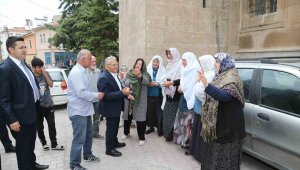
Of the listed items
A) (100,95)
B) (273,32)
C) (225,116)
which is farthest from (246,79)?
(273,32)

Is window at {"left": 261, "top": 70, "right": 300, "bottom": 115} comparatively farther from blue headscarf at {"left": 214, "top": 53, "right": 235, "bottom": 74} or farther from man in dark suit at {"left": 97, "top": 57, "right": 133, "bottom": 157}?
man in dark suit at {"left": 97, "top": 57, "right": 133, "bottom": 157}

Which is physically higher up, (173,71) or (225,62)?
(225,62)

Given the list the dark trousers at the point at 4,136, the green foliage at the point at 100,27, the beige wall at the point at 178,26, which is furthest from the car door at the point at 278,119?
the green foliage at the point at 100,27

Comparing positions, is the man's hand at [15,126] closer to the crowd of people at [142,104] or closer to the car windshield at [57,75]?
the crowd of people at [142,104]

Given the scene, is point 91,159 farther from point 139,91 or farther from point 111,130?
point 139,91

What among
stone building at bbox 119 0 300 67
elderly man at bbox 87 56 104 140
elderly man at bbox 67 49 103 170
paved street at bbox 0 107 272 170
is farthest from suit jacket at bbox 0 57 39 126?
stone building at bbox 119 0 300 67

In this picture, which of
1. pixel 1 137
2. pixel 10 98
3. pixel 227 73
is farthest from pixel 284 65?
pixel 1 137

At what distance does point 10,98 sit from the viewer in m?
3.10

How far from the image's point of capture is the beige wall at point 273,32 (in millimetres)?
6648

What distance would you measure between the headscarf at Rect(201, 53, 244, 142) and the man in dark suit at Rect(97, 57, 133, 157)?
157 centimetres

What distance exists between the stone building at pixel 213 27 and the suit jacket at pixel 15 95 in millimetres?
A: 4591

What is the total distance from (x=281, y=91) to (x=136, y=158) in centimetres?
269

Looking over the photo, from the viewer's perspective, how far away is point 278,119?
10.4 ft

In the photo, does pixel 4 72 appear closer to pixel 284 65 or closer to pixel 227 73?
pixel 227 73
